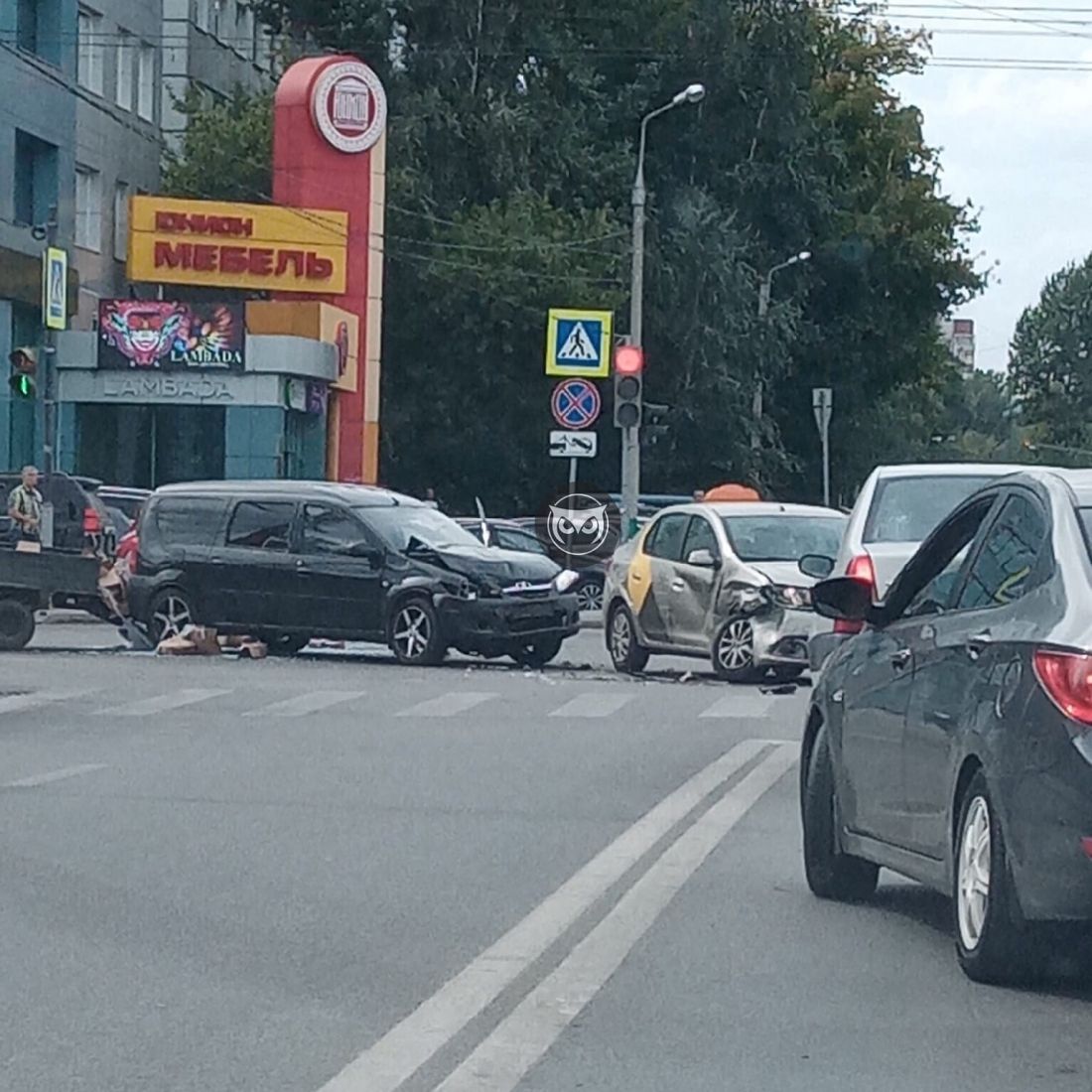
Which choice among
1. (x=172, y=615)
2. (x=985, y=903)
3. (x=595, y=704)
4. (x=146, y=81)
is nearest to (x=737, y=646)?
(x=595, y=704)

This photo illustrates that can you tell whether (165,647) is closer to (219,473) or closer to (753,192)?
(219,473)

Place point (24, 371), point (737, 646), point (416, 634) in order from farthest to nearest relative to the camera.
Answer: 1. point (24, 371)
2. point (416, 634)
3. point (737, 646)

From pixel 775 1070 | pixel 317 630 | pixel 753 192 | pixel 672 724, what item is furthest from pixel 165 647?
pixel 753 192

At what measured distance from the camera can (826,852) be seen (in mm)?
9953

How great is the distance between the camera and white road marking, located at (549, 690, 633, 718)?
19281 millimetres

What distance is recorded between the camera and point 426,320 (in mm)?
53719

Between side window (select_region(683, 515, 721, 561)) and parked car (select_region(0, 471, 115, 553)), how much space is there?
10309mm

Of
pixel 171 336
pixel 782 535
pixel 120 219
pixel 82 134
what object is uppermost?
pixel 82 134

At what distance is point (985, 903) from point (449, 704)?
12.3 meters

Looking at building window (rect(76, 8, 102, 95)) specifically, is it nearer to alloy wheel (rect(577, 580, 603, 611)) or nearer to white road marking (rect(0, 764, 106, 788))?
alloy wheel (rect(577, 580, 603, 611))

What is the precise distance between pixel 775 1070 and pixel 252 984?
1842mm

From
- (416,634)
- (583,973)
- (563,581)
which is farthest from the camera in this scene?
(563,581)

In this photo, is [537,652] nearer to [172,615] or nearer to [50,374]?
[172,615]

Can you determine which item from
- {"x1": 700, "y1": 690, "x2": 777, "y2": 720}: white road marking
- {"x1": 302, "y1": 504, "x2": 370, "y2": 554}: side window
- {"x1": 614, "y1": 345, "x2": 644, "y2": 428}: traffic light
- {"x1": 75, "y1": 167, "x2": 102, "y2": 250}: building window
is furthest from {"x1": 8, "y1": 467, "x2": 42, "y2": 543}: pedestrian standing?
{"x1": 75, "y1": 167, "x2": 102, "y2": 250}: building window
